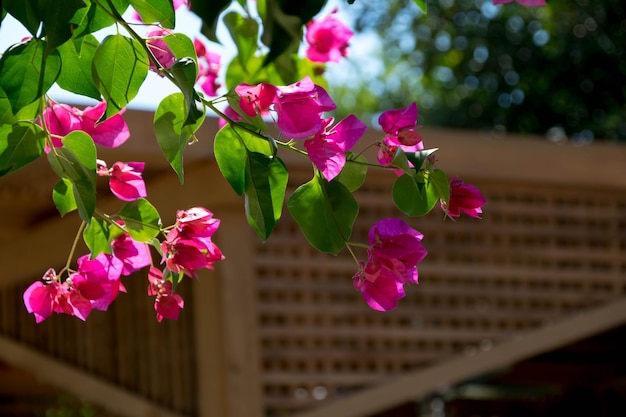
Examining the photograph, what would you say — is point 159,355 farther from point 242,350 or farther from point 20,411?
point 20,411

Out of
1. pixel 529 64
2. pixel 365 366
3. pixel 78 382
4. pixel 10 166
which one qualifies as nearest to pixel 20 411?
pixel 78 382

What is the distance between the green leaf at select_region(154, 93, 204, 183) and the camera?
1191mm

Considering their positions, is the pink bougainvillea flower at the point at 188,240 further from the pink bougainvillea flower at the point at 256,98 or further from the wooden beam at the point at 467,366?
the wooden beam at the point at 467,366

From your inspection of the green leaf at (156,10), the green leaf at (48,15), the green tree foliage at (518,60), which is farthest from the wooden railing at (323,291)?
the green tree foliage at (518,60)

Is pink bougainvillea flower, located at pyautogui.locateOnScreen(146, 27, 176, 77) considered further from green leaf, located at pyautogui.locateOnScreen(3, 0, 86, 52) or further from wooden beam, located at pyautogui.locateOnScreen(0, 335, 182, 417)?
wooden beam, located at pyautogui.locateOnScreen(0, 335, 182, 417)

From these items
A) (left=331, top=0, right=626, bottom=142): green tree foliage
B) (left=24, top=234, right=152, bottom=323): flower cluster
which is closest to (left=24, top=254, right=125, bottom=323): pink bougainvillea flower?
(left=24, top=234, right=152, bottom=323): flower cluster

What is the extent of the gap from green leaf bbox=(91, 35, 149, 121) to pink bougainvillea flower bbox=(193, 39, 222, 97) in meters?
0.54

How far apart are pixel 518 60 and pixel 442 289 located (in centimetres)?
850

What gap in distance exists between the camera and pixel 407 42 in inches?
587

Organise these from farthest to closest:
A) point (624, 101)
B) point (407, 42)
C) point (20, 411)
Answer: point (407, 42)
point (624, 101)
point (20, 411)

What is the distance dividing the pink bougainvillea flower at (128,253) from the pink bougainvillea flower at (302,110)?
30 cm

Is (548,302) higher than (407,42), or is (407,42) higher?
(407,42)

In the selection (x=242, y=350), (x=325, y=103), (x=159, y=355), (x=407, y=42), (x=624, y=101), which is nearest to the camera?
(x=325, y=103)

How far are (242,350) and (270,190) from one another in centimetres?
406
